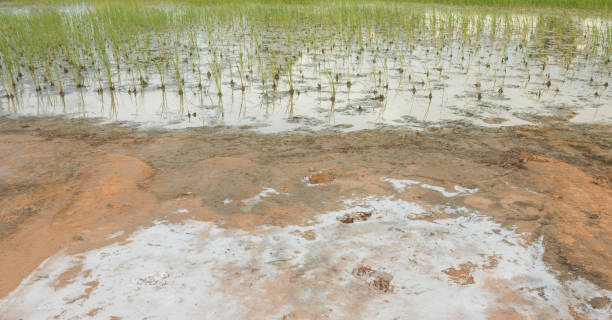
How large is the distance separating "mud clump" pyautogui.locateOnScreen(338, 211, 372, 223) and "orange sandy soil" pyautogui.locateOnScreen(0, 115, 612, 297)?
155mm

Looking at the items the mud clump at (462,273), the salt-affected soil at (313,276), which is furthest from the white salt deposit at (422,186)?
the mud clump at (462,273)

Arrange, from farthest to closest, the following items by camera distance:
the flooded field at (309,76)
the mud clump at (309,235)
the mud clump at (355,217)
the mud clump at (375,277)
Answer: the flooded field at (309,76), the mud clump at (355,217), the mud clump at (309,235), the mud clump at (375,277)

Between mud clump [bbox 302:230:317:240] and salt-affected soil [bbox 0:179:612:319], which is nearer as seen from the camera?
salt-affected soil [bbox 0:179:612:319]

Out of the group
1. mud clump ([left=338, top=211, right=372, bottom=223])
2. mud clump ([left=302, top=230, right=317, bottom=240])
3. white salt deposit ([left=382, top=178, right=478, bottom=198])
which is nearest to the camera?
mud clump ([left=302, top=230, right=317, bottom=240])

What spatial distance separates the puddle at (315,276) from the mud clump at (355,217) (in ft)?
0.09

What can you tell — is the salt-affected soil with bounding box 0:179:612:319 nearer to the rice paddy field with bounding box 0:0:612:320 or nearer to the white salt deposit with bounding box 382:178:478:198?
the rice paddy field with bounding box 0:0:612:320

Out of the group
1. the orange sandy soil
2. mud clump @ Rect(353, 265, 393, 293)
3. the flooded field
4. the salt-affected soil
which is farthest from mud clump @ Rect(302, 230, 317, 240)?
the flooded field

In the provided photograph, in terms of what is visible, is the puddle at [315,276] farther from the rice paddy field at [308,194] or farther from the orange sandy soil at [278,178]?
the orange sandy soil at [278,178]

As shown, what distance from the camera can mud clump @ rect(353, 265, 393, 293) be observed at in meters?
1.66

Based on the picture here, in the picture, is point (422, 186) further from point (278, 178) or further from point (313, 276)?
point (313, 276)

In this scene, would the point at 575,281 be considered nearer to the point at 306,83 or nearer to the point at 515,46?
the point at 306,83

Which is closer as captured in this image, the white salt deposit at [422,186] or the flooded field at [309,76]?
the white salt deposit at [422,186]

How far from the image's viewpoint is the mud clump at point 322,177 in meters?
2.62

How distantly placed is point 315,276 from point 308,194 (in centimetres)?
78
